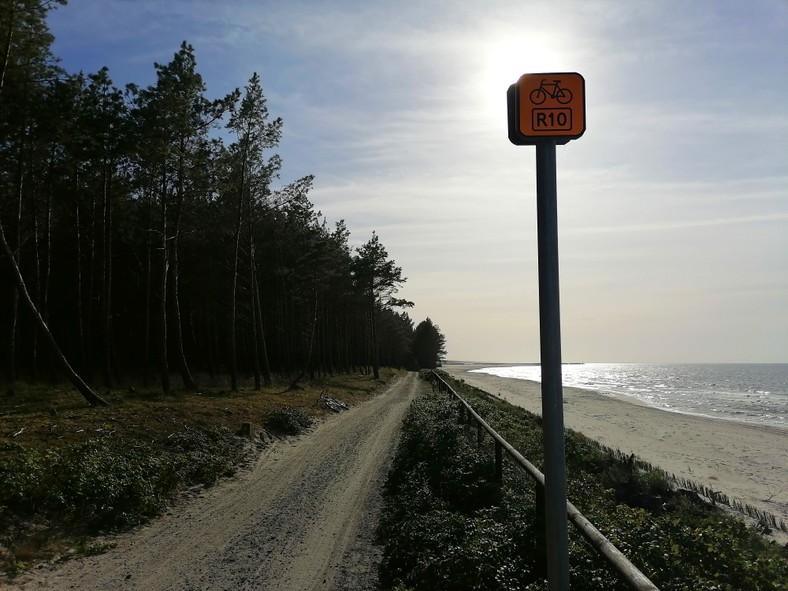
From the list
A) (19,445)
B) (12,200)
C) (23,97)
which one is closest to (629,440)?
(19,445)

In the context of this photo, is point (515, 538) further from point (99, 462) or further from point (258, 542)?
point (99, 462)

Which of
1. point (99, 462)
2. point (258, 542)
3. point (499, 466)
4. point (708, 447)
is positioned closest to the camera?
point (258, 542)

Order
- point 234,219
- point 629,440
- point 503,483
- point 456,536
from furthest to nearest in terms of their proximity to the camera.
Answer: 1. point 234,219
2. point 629,440
3. point 503,483
4. point 456,536

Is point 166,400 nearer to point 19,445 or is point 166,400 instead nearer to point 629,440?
point 19,445

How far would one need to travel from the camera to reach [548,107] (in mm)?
2742

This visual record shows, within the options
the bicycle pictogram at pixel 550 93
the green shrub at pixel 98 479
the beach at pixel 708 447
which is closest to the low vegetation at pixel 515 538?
the bicycle pictogram at pixel 550 93

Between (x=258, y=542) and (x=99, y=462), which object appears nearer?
(x=258, y=542)

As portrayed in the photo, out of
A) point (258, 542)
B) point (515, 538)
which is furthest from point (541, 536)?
point (258, 542)

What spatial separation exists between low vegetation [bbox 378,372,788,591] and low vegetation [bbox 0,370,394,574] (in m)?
3.94

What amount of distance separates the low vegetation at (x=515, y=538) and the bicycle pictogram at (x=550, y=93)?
3.71 metres

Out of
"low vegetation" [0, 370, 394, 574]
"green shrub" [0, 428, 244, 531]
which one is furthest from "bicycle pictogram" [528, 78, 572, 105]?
"green shrub" [0, 428, 244, 531]

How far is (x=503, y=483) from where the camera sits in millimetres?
8289

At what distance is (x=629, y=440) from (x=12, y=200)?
95.9ft

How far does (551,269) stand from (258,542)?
6.39m
